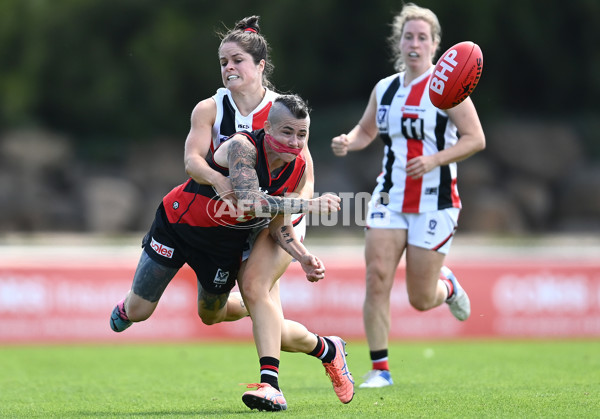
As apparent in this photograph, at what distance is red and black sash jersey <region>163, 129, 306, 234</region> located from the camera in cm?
523

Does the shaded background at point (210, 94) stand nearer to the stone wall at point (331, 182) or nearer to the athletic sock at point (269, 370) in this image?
the stone wall at point (331, 182)

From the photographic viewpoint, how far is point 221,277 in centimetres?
550

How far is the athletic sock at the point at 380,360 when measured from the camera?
6496mm

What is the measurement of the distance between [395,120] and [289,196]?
1.65 m

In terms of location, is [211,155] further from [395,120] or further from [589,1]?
[589,1]

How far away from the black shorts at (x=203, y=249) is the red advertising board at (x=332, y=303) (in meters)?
5.60

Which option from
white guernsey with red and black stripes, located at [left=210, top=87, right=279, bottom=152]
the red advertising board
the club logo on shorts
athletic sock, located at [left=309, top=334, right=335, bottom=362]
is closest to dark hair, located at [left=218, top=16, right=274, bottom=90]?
white guernsey with red and black stripes, located at [left=210, top=87, right=279, bottom=152]

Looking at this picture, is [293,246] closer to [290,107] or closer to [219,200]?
[219,200]

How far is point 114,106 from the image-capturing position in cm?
2075

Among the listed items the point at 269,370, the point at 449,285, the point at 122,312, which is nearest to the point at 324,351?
the point at 269,370

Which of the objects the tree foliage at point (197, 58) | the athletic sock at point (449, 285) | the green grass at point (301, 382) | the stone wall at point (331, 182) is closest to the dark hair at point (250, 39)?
the green grass at point (301, 382)

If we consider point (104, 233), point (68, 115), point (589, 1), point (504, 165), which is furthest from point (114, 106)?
point (589, 1)

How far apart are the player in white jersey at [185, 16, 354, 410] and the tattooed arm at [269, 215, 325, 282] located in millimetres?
120

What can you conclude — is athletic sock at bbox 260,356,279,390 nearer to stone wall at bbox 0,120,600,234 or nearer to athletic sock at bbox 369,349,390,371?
athletic sock at bbox 369,349,390,371
